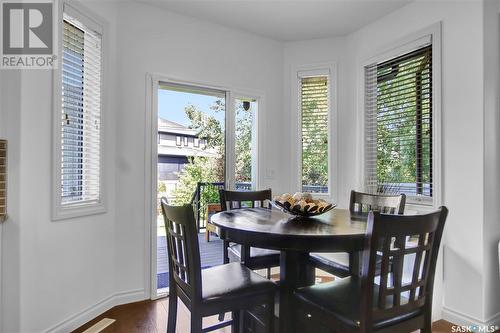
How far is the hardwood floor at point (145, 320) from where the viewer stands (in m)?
2.28

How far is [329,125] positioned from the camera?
360 centimetres

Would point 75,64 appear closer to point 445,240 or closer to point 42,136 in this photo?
point 42,136

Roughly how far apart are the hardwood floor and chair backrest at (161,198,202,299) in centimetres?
89

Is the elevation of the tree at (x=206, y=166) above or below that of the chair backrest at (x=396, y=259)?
above

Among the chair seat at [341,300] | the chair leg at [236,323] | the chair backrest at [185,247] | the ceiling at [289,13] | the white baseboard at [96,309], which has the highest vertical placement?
the ceiling at [289,13]

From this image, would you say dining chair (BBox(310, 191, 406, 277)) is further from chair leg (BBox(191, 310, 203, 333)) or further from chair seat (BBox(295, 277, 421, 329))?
chair leg (BBox(191, 310, 203, 333))

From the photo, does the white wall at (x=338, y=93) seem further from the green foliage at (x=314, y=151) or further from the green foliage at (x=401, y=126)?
the green foliage at (x=401, y=126)

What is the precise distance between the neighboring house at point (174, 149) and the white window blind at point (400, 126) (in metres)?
1.77

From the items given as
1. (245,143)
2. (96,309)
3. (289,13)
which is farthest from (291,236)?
(289,13)

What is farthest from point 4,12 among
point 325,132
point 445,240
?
point 445,240

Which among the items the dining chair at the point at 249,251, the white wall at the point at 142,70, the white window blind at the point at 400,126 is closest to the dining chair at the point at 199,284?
the dining chair at the point at 249,251

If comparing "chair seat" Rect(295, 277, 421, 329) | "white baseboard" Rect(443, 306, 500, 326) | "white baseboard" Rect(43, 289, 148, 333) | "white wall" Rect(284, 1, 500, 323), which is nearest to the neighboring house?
"white baseboard" Rect(43, 289, 148, 333)

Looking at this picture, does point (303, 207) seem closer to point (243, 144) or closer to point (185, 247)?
point (185, 247)

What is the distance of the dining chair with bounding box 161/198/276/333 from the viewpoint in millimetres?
1479
